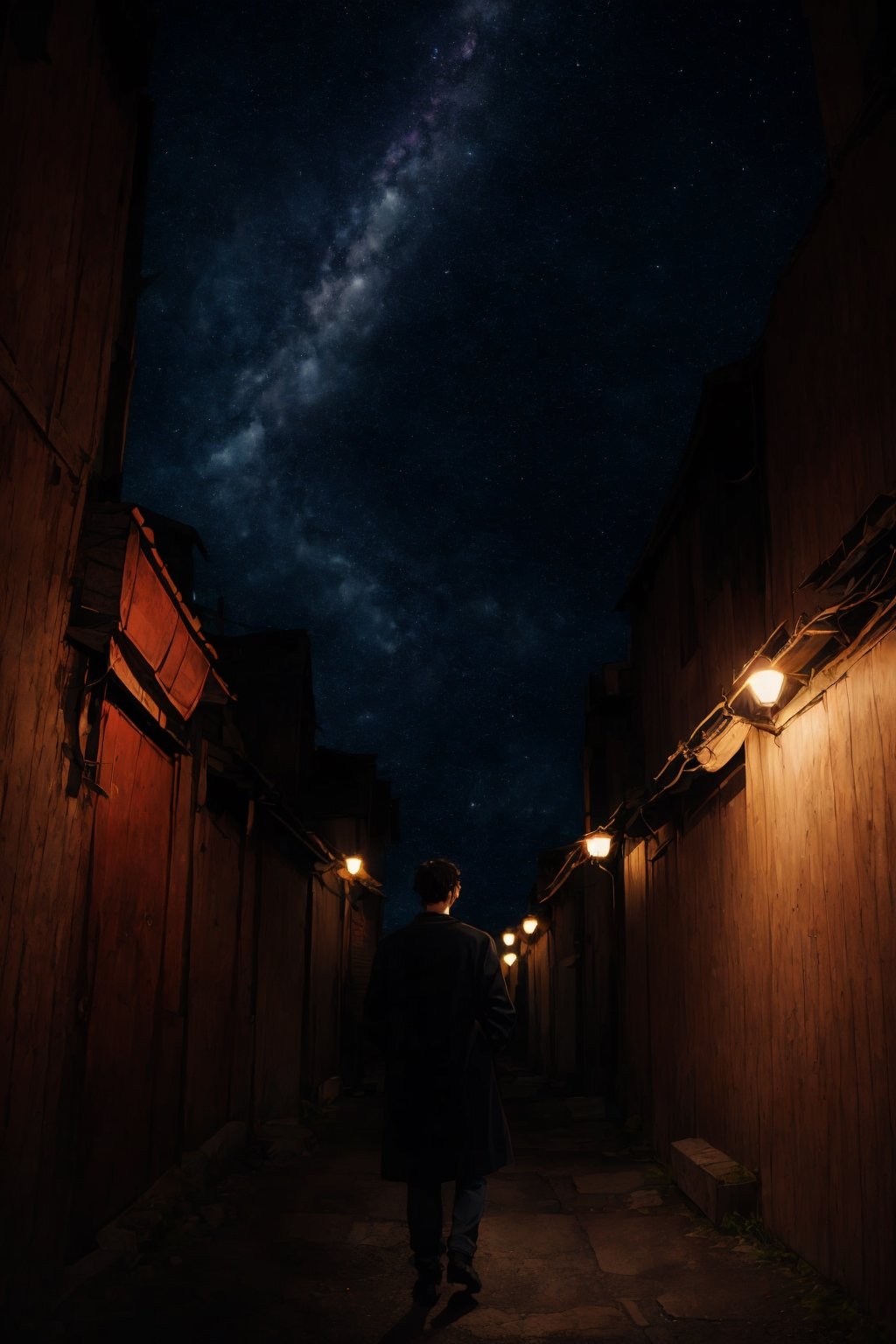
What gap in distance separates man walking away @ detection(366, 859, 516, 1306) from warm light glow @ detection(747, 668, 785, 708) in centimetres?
230

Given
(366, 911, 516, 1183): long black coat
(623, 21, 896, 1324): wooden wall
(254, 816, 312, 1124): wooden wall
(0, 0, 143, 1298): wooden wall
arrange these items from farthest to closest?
(254, 816, 312, 1124): wooden wall < (366, 911, 516, 1183): long black coat < (623, 21, 896, 1324): wooden wall < (0, 0, 143, 1298): wooden wall

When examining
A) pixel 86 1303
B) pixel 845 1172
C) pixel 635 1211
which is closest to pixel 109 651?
pixel 86 1303

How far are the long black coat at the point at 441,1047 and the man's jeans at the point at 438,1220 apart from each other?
92 mm

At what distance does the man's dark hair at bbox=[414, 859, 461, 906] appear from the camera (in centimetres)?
631

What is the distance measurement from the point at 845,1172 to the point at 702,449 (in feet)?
21.6

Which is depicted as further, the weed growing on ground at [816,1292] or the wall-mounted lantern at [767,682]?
the wall-mounted lantern at [767,682]

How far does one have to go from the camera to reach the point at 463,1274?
5.56 metres

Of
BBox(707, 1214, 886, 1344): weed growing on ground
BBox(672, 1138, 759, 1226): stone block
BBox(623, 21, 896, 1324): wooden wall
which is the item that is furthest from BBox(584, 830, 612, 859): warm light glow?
BBox(707, 1214, 886, 1344): weed growing on ground

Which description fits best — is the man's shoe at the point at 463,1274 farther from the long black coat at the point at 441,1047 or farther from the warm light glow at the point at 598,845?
the warm light glow at the point at 598,845

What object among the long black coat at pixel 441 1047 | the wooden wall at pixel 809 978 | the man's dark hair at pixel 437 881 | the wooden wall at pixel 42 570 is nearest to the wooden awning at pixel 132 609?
the wooden wall at pixel 42 570

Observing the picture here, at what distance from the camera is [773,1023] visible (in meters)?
7.28

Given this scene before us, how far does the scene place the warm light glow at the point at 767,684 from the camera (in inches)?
261

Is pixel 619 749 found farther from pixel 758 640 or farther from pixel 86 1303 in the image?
pixel 86 1303

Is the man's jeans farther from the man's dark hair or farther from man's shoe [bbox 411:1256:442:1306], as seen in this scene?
the man's dark hair
